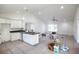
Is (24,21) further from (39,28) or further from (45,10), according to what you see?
(45,10)

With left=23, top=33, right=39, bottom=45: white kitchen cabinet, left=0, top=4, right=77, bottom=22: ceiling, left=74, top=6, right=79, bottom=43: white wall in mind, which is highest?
left=0, top=4, right=77, bottom=22: ceiling

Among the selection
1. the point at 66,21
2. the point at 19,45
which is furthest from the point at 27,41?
the point at 66,21

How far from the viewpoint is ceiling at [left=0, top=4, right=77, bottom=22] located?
182 centimetres

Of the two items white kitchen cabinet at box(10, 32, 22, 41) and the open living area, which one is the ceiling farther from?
white kitchen cabinet at box(10, 32, 22, 41)

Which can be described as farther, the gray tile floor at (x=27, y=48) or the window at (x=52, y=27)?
the window at (x=52, y=27)

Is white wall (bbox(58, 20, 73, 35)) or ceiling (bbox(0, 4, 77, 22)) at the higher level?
ceiling (bbox(0, 4, 77, 22))

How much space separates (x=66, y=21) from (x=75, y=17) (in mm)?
211

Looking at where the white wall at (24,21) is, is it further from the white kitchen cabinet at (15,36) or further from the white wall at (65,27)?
the white wall at (65,27)

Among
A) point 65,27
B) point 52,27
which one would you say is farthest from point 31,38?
point 65,27

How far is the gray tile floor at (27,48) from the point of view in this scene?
1.84 metres

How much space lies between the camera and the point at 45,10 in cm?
195

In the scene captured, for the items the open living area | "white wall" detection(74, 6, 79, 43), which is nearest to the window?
the open living area

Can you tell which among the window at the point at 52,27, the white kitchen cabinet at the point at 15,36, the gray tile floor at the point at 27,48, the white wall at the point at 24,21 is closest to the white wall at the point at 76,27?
the gray tile floor at the point at 27,48
